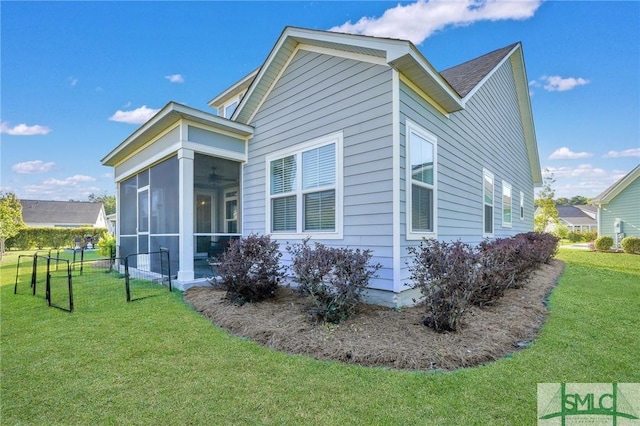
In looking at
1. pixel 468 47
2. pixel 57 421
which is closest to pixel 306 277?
pixel 57 421

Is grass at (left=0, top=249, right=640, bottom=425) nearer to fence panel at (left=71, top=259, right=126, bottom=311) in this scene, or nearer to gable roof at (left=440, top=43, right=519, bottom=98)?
fence panel at (left=71, top=259, right=126, bottom=311)

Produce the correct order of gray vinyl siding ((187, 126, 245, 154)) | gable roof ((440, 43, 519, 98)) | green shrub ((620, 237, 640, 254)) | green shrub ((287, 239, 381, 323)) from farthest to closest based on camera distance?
green shrub ((620, 237, 640, 254)) < gable roof ((440, 43, 519, 98)) < gray vinyl siding ((187, 126, 245, 154)) < green shrub ((287, 239, 381, 323))

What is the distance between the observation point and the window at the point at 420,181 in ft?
15.9

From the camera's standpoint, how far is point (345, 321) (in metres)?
3.98

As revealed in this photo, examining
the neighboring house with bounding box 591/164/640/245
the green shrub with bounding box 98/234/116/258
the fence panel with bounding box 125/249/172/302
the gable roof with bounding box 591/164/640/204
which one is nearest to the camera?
the fence panel with bounding box 125/249/172/302

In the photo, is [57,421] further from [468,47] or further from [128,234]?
[468,47]

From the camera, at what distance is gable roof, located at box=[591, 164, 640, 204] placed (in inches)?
670

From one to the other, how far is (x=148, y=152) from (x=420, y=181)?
6.70 m

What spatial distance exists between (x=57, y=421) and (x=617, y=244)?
82.3 feet

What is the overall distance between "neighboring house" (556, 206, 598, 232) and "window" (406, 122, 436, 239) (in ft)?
159

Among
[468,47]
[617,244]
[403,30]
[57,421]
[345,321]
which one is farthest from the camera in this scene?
[617,244]

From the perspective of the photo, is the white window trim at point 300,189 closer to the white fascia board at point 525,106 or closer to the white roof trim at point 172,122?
the white roof trim at point 172,122

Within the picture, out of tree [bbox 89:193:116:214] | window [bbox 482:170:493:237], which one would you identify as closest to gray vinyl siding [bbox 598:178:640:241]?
window [bbox 482:170:493:237]

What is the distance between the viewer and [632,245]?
1563 cm
